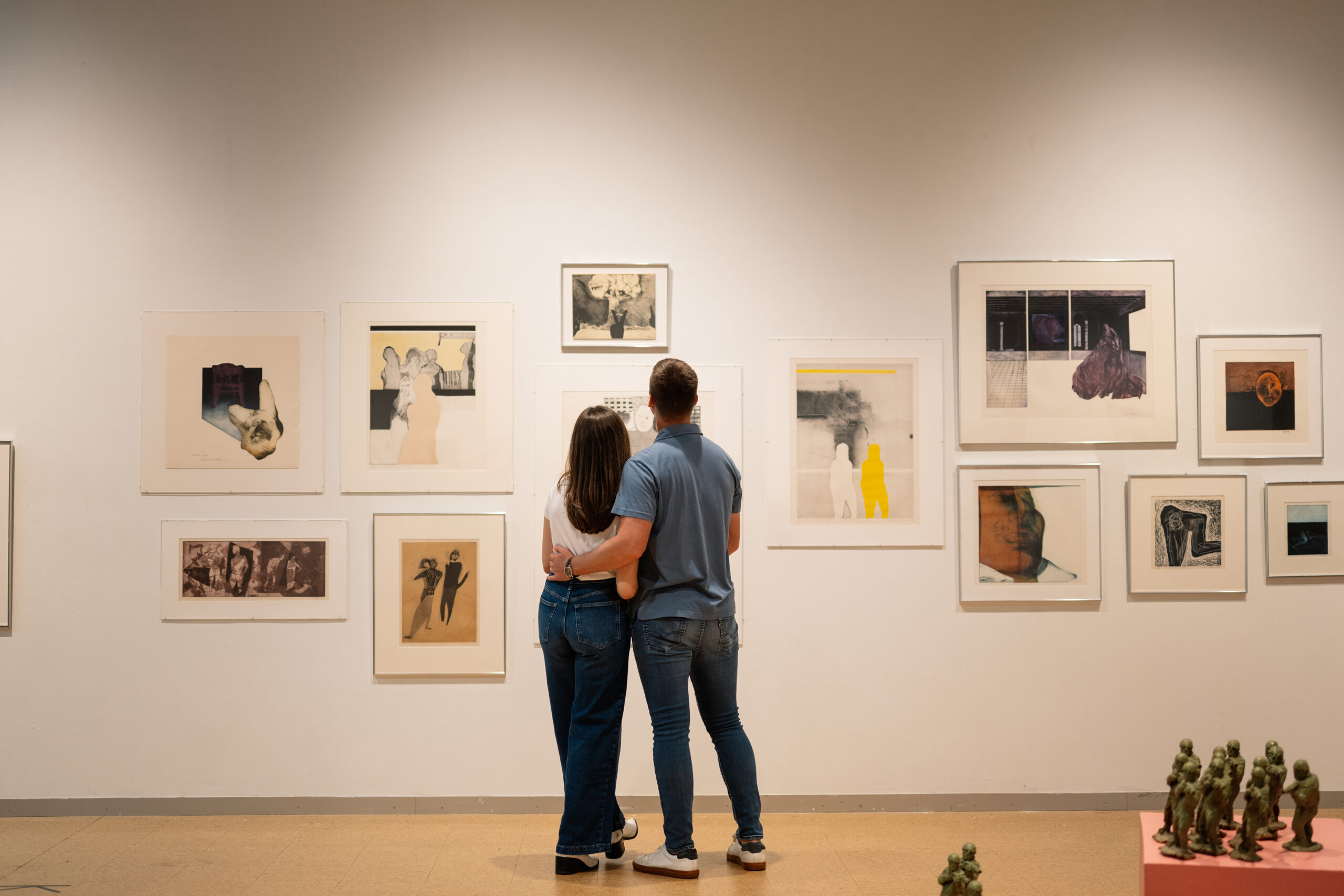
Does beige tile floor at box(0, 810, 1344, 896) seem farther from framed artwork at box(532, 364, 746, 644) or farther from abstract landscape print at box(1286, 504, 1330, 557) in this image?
abstract landscape print at box(1286, 504, 1330, 557)

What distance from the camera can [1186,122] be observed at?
13.5 ft

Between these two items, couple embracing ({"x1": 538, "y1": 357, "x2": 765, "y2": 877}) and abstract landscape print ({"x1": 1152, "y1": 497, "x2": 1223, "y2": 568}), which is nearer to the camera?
couple embracing ({"x1": 538, "y1": 357, "x2": 765, "y2": 877})

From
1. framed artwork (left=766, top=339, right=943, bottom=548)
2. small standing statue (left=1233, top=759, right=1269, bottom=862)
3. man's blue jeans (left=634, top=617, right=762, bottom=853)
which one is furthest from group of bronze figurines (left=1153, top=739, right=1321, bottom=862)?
framed artwork (left=766, top=339, right=943, bottom=548)

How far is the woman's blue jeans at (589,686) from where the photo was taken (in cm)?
311

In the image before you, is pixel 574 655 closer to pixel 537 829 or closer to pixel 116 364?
pixel 537 829

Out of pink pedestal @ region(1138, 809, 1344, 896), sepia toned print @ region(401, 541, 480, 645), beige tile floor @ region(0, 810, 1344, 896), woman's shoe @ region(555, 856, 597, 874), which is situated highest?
sepia toned print @ region(401, 541, 480, 645)

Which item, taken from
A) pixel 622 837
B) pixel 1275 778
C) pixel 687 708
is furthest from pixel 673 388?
pixel 1275 778

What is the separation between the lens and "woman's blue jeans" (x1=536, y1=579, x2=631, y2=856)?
3.11 metres

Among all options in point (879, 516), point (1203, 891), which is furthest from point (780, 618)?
point (1203, 891)

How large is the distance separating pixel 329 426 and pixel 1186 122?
396 centimetres

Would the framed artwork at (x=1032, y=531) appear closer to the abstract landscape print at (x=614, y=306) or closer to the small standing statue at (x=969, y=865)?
the abstract landscape print at (x=614, y=306)

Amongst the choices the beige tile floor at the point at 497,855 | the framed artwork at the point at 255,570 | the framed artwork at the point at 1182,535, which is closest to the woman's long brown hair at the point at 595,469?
the beige tile floor at the point at 497,855

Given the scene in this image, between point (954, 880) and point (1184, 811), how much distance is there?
0.84m

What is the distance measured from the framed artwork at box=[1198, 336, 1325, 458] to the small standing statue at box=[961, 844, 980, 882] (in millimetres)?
2854
